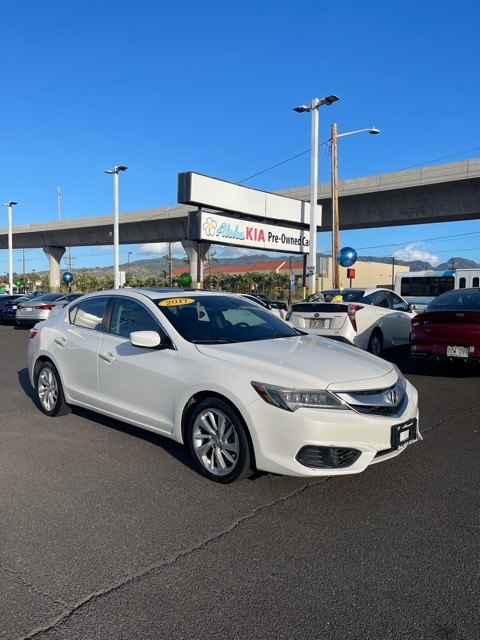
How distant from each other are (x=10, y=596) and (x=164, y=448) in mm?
2435

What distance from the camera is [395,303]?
13367 millimetres

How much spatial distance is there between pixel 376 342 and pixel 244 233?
1091 centimetres

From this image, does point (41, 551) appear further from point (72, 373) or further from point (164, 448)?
point (72, 373)

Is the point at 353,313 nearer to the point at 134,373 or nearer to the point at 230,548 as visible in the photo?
the point at 134,373

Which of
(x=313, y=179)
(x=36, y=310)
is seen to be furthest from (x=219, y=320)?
(x=313, y=179)

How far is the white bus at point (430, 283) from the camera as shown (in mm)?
30406

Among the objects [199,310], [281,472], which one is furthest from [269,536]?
[199,310]

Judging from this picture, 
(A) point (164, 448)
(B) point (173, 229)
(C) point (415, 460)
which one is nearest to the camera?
(C) point (415, 460)

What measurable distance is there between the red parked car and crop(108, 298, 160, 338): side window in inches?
213

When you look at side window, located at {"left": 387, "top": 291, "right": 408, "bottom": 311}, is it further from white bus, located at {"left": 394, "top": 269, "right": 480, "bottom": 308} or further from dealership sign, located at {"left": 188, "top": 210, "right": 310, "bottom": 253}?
white bus, located at {"left": 394, "top": 269, "right": 480, "bottom": 308}

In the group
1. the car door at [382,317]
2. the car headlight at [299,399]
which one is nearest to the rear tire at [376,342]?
the car door at [382,317]

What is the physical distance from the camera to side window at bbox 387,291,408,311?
13.2 meters

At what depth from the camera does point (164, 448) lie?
518 cm

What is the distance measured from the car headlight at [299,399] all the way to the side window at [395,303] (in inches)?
379
